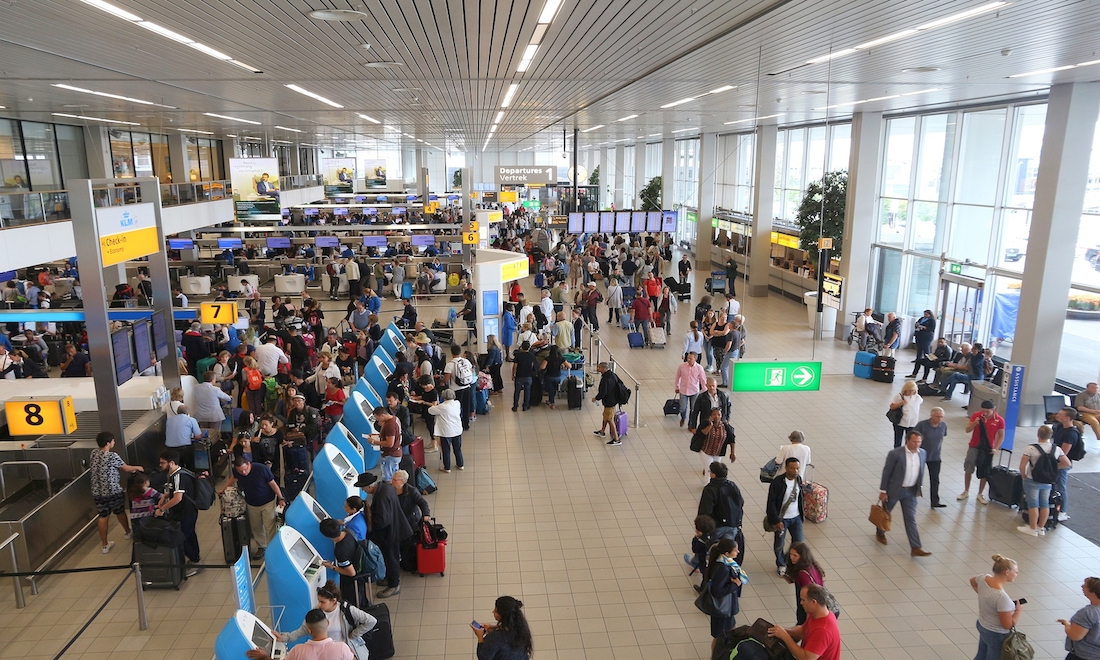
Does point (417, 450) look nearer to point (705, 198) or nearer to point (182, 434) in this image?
point (182, 434)

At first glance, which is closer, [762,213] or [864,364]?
[864,364]

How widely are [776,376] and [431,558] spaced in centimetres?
468

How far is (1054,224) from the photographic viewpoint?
11438 mm

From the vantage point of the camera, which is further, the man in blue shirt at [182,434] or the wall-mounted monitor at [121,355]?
the man in blue shirt at [182,434]

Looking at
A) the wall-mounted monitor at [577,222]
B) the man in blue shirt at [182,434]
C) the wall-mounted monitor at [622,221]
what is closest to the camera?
the man in blue shirt at [182,434]

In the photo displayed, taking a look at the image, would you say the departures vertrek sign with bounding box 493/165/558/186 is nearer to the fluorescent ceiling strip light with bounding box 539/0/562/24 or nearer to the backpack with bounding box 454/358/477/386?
the backpack with bounding box 454/358/477/386

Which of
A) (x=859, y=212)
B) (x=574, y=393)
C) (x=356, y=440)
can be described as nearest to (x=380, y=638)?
(x=356, y=440)

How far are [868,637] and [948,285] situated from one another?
1219 centimetres

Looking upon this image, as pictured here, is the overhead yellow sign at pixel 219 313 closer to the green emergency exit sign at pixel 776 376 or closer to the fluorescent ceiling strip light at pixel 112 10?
the fluorescent ceiling strip light at pixel 112 10

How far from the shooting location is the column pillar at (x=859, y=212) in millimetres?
17125

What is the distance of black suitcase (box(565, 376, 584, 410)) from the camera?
42.7ft

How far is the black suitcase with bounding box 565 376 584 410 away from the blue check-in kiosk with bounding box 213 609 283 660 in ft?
26.9

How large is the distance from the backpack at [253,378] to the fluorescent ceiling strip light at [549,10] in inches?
284

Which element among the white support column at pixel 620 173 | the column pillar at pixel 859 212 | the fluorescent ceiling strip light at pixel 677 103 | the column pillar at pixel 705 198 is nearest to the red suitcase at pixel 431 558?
the fluorescent ceiling strip light at pixel 677 103
